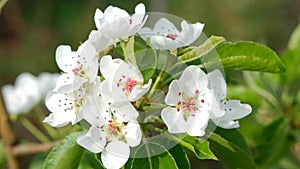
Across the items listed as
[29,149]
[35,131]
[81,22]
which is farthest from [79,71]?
[81,22]

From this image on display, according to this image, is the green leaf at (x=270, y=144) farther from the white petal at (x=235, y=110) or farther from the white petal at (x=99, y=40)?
the white petal at (x=99, y=40)

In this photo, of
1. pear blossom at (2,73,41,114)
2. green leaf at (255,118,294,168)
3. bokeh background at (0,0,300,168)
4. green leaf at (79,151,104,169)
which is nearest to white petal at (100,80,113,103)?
green leaf at (79,151,104,169)

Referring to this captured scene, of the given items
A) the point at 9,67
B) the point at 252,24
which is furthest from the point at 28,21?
the point at 252,24

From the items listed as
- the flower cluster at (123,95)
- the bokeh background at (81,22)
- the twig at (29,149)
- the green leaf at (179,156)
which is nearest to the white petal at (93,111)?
the flower cluster at (123,95)

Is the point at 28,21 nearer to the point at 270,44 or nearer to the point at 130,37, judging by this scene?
the point at 270,44

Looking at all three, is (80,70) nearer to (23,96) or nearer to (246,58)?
(246,58)
